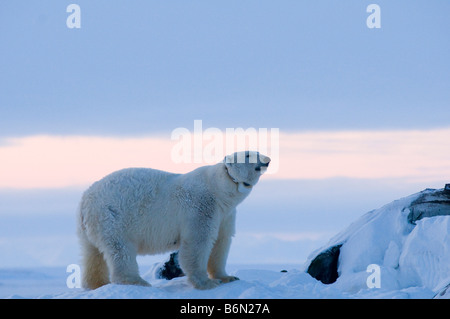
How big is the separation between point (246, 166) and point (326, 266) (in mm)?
6771

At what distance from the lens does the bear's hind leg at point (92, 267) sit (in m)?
10.2

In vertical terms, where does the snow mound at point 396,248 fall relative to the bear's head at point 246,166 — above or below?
below

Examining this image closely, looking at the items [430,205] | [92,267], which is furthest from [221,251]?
[430,205]

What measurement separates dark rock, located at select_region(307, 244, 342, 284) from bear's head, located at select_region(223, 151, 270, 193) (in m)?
6.48

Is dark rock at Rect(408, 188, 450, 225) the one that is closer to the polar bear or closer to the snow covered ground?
the snow covered ground

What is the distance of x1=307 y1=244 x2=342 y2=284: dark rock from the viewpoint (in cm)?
1548

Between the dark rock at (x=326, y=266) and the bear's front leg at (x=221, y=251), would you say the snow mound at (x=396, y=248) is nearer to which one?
the dark rock at (x=326, y=266)

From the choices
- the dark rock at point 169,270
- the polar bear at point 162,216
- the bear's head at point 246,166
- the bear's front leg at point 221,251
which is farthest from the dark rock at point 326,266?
the bear's head at point 246,166

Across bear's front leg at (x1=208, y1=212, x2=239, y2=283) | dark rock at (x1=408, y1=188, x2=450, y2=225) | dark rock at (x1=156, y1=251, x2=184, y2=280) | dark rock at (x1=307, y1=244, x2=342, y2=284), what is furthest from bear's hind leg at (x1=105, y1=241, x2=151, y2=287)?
dark rock at (x1=408, y1=188, x2=450, y2=225)

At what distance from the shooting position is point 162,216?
32.3ft

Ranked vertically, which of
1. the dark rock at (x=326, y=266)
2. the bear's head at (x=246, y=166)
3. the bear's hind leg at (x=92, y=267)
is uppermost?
the bear's head at (x=246, y=166)

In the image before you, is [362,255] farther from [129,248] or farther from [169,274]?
[129,248]

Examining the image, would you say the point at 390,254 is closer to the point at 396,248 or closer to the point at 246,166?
the point at 396,248

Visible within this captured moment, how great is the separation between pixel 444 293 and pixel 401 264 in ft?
15.3
